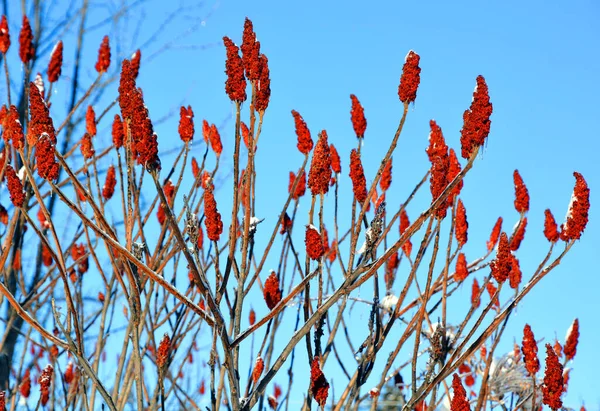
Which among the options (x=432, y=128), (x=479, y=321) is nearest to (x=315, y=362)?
(x=479, y=321)

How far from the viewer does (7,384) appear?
13.5ft

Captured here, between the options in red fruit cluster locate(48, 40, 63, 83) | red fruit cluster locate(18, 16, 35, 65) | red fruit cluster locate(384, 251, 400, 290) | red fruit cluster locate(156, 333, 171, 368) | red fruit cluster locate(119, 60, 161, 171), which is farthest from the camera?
red fruit cluster locate(18, 16, 35, 65)

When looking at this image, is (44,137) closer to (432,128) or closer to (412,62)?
(412,62)

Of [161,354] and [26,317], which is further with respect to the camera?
[161,354]

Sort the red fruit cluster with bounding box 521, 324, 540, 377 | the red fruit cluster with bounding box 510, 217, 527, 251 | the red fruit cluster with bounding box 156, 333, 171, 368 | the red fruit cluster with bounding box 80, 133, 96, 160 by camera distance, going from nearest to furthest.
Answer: the red fruit cluster with bounding box 156, 333, 171, 368 → the red fruit cluster with bounding box 521, 324, 540, 377 → the red fruit cluster with bounding box 80, 133, 96, 160 → the red fruit cluster with bounding box 510, 217, 527, 251

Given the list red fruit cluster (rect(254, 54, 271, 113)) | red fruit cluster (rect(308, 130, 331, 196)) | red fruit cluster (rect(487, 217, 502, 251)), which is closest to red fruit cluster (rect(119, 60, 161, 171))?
red fruit cluster (rect(254, 54, 271, 113))

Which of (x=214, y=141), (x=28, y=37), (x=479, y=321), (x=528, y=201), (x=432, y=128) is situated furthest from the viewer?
(x=28, y=37)

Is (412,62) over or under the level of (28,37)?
under

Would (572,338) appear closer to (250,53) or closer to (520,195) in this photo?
(520,195)

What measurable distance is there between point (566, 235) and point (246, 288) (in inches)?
37.6

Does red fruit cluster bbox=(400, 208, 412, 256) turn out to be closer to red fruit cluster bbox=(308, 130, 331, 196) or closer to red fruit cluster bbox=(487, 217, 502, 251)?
red fruit cluster bbox=(487, 217, 502, 251)

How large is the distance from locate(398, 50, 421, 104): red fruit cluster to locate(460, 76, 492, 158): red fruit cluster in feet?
0.58

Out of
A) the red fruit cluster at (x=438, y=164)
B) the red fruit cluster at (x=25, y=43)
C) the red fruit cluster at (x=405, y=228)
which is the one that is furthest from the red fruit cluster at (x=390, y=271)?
the red fruit cluster at (x=25, y=43)

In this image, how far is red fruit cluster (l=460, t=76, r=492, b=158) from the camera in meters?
1.79
